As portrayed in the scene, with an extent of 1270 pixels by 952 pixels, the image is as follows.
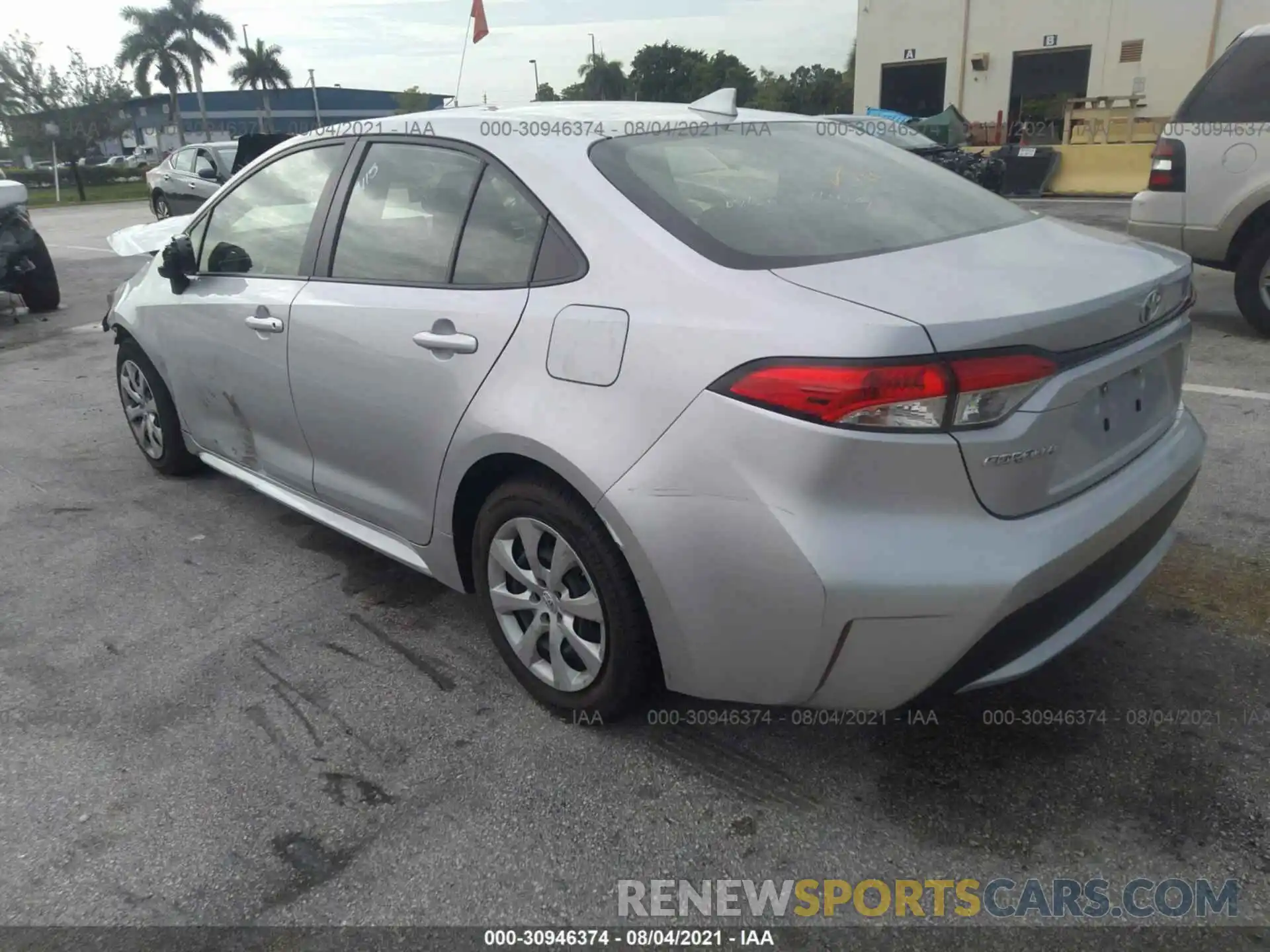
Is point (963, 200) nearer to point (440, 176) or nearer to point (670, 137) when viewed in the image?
point (670, 137)

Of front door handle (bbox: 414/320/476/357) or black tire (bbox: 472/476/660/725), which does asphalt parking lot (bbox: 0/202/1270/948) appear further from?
front door handle (bbox: 414/320/476/357)

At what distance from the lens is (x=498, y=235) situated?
8.59 feet

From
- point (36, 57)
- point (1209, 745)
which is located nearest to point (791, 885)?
point (1209, 745)

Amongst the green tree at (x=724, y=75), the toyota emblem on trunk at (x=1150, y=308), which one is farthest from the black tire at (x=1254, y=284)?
the green tree at (x=724, y=75)

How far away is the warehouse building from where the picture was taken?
25.5 meters

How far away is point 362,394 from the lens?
292 cm

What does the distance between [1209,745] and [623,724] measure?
4.94ft

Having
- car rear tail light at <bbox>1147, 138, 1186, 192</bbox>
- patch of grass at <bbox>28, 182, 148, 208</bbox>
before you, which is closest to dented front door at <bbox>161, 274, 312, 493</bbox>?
car rear tail light at <bbox>1147, 138, 1186, 192</bbox>

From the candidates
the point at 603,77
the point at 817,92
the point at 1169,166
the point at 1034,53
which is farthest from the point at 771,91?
the point at 1169,166

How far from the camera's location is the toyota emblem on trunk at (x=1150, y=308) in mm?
2225

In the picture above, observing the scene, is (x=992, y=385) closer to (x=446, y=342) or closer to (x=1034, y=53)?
(x=446, y=342)

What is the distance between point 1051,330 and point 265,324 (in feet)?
8.32

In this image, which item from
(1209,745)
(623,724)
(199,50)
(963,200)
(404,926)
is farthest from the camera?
(199,50)

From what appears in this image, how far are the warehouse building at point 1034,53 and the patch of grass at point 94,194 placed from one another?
26.1 metres
